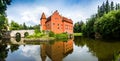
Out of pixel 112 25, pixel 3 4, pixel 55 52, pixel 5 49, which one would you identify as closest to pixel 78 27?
pixel 112 25

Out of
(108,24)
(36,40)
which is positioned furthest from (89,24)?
(36,40)

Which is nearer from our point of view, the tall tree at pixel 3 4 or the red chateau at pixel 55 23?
the tall tree at pixel 3 4

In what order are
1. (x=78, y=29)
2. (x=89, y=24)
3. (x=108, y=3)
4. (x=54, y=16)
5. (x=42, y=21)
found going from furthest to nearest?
(x=78, y=29)
(x=108, y=3)
(x=89, y=24)
(x=42, y=21)
(x=54, y=16)

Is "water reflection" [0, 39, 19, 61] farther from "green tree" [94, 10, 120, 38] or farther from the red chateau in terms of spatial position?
the red chateau

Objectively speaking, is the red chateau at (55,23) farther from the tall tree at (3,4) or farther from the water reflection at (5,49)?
the tall tree at (3,4)

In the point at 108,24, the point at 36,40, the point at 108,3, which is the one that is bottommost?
the point at 36,40

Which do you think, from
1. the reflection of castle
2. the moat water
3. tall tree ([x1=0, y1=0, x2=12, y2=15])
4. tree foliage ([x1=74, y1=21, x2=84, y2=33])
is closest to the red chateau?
the moat water

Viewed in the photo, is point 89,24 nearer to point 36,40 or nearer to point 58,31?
point 58,31

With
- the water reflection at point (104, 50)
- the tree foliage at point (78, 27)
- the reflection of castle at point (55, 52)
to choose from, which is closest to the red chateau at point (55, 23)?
the water reflection at point (104, 50)

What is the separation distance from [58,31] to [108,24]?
75.1 feet

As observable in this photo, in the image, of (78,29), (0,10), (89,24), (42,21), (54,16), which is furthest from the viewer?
(78,29)

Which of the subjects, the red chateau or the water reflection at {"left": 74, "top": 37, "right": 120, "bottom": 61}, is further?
the red chateau

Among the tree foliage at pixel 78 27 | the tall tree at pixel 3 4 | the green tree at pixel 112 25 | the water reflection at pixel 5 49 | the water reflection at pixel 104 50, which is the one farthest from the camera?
the tree foliage at pixel 78 27

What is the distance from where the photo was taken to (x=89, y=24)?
88312mm
